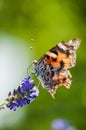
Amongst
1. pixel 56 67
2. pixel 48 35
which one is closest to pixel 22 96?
pixel 56 67

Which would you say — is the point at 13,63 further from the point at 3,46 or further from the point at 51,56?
the point at 51,56

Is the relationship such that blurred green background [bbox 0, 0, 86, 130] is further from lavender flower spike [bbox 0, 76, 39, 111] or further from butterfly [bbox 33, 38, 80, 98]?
lavender flower spike [bbox 0, 76, 39, 111]

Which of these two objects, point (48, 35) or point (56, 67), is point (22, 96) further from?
point (48, 35)

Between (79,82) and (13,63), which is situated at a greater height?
(13,63)

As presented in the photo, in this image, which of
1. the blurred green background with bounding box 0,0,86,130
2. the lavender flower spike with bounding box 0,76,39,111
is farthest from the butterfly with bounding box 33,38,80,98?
the blurred green background with bounding box 0,0,86,130

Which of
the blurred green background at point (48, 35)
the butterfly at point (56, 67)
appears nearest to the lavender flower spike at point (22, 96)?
the butterfly at point (56, 67)

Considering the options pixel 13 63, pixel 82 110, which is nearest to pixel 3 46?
pixel 13 63
